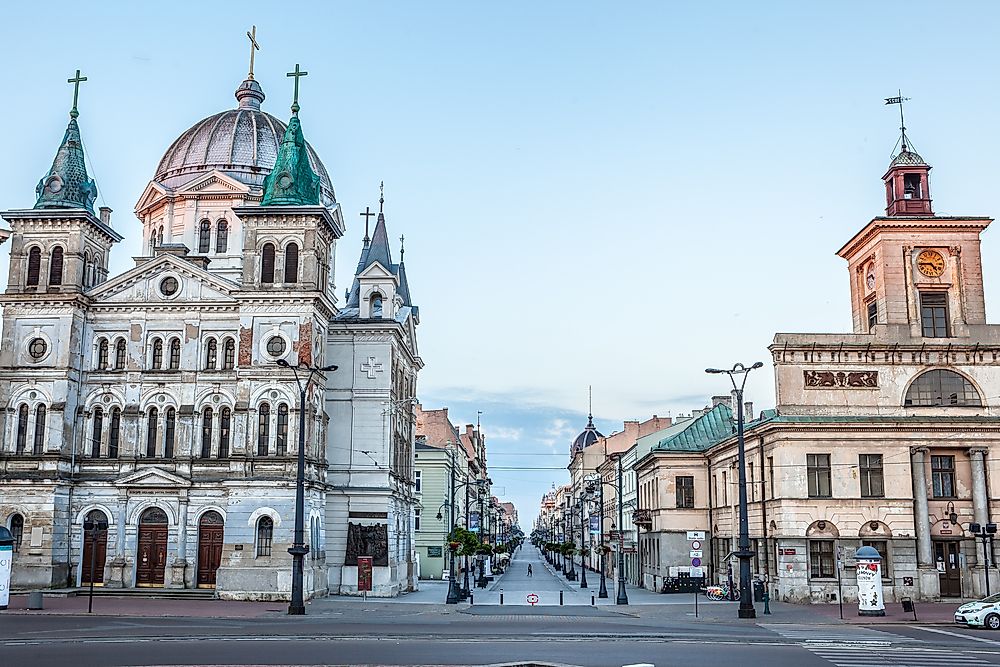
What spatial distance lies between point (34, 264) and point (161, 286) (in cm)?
712

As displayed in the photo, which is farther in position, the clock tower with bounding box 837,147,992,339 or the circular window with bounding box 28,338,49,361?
the circular window with bounding box 28,338,49,361

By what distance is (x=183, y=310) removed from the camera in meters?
56.1

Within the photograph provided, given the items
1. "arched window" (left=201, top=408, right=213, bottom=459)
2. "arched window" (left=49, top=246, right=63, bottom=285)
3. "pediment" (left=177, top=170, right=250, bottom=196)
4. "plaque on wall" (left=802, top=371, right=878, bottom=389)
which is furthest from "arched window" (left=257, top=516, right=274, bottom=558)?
"plaque on wall" (left=802, top=371, right=878, bottom=389)

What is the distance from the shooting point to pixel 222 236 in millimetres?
66688

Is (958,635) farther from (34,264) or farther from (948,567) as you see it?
(34,264)

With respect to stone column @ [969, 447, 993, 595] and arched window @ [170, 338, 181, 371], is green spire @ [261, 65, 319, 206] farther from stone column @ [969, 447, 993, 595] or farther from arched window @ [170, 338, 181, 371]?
stone column @ [969, 447, 993, 595]

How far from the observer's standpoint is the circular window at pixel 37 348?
55625 millimetres

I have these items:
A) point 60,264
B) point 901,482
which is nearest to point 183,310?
point 60,264

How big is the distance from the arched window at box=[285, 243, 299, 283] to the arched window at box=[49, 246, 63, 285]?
12.4 metres

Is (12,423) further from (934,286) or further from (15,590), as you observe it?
(934,286)

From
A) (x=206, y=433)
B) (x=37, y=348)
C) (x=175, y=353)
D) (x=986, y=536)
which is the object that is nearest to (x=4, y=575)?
(x=206, y=433)

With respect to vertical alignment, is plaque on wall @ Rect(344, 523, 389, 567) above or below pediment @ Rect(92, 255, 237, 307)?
below

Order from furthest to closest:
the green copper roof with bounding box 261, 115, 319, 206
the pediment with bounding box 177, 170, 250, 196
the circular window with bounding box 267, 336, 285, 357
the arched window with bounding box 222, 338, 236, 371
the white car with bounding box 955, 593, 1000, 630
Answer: the pediment with bounding box 177, 170, 250, 196 < the green copper roof with bounding box 261, 115, 319, 206 < the arched window with bounding box 222, 338, 236, 371 < the circular window with bounding box 267, 336, 285, 357 < the white car with bounding box 955, 593, 1000, 630

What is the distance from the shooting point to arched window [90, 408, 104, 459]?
5556cm
